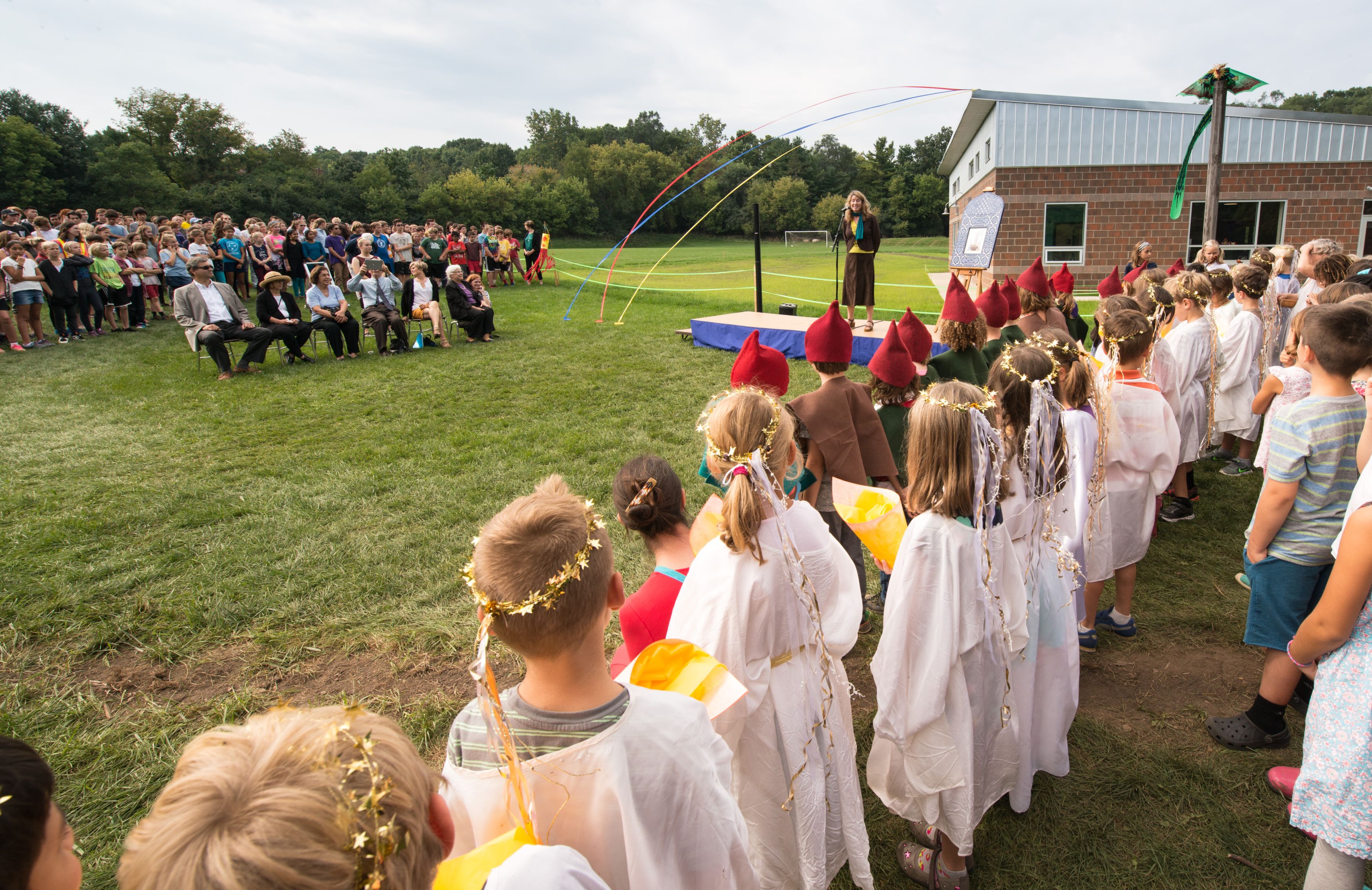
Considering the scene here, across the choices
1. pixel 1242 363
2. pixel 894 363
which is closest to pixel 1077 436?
pixel 894 363

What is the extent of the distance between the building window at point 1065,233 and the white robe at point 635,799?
21.8m

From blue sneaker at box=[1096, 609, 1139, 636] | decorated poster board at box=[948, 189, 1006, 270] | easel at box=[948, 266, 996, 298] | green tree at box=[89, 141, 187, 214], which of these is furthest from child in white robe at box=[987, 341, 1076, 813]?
green tree at box=[89, 141, 187, 214]

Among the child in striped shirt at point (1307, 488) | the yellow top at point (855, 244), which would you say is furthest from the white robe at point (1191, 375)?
the yellow top at point (855, 244)

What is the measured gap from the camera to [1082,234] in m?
20.0

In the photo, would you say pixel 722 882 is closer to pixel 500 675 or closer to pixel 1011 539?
pixel 1011 539

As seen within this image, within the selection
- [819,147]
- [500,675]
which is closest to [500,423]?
[500,675]

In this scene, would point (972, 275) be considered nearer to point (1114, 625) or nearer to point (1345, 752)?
point (1114, 625)

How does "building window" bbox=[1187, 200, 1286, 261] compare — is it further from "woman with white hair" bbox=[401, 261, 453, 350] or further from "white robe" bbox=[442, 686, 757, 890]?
"white robe" bbox=[442, 686, 757, 890]

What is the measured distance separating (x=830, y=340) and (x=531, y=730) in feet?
9.77

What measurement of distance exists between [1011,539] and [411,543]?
12.9 ft

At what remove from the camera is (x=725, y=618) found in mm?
1948

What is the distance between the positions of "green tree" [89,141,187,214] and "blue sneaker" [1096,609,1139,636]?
107ft

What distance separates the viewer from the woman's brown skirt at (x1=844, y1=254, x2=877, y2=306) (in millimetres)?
9711

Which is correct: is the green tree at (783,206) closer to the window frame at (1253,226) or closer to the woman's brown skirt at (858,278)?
the window frame at (1253,226)
